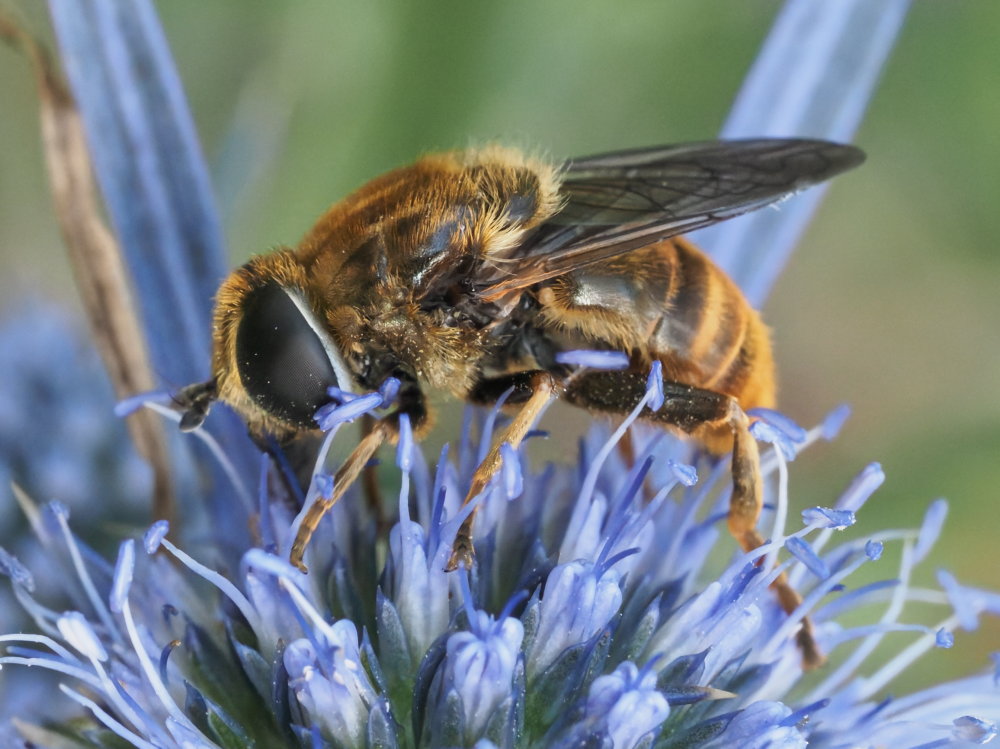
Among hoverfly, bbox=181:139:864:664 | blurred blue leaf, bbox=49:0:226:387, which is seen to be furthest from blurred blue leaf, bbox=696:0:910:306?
blurred blue leaf, bbox=49:0:226:387

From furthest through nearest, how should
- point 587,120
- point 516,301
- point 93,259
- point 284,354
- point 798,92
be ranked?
point 587,120 < point 798,92 < point 93,259 < point 516,301 < point 284,354

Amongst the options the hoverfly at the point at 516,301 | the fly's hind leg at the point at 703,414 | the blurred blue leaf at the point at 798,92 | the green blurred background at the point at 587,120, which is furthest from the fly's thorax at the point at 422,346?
the blurred blue leaf at the point at 798,92

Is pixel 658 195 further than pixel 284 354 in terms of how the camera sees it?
Yes

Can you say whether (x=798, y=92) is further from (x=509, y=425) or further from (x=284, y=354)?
(x=284, y=354)

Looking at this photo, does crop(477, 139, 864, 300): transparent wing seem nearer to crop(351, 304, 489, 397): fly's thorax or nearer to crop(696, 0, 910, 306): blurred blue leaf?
crop(351, 304, 489, 397): fly's thorax

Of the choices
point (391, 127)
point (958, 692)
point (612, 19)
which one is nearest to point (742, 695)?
point (958, 692)

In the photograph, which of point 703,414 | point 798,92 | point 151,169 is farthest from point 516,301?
point 798,92
